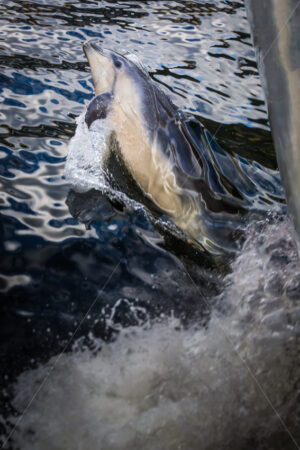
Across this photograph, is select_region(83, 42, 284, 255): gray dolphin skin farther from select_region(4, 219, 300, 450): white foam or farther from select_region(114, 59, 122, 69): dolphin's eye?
select_region(4, 219, 300, 450): white foam

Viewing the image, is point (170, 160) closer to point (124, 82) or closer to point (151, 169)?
point (151, 169)

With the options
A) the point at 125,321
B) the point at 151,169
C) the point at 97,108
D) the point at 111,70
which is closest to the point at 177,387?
the point at 125,321

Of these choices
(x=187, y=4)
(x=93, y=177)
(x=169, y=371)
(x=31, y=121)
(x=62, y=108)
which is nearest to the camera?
(x=169, y=371)

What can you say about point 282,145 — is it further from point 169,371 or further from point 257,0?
point 169,371

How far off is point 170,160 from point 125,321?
1.15 metres

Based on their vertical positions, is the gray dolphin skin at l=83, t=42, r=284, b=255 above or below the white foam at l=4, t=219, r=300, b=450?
above

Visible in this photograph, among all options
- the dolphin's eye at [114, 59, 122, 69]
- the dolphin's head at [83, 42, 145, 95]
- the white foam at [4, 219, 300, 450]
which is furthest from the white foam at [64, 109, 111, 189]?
the white foam at [4, 219, 300, 450]

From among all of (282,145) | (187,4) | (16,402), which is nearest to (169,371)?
(16,402)

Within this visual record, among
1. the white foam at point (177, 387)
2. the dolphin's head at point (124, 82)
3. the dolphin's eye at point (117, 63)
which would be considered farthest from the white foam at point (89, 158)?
the white foam at point (177, 387)

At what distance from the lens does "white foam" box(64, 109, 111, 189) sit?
288cm

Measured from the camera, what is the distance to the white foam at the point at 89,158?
113 inches

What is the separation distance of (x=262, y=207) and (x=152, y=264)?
976 millimetres

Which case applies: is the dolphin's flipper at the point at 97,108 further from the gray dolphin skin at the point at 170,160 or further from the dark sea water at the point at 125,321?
the dark sea water at the point at 125,321

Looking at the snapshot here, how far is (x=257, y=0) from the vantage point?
148 cm
